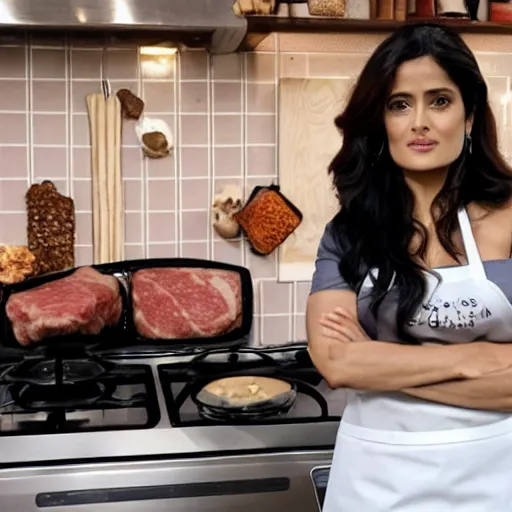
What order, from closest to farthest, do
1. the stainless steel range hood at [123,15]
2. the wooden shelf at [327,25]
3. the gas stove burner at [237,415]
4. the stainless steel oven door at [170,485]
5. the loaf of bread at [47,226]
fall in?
the stainless steel oven door at [170,485]
the gas stove burner at [237,415]
the stainless steel range hood at [123,15]
the wooden shelf at [327,25]
the loaf of bread at [47,226]

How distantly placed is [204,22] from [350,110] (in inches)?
21.2

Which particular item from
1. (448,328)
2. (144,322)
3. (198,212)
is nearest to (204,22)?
(198,212)

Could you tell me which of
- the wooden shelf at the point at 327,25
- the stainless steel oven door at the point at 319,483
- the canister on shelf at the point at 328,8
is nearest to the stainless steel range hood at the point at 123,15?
the wooden shelf at the point at 327,25

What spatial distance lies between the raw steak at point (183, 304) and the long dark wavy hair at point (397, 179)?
2.31ft

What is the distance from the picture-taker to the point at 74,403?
151 centimetres

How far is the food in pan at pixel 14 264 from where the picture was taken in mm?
1880

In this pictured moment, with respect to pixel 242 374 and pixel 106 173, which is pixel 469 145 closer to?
pixel 242 374

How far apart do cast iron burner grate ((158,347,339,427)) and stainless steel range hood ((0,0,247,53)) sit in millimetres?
678

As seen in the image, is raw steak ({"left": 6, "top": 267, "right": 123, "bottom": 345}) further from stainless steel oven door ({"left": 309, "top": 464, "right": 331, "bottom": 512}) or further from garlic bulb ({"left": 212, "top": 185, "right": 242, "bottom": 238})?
stainless steel oven door ({"left": 309, "top": 464, "right": 331, "bottom": 512})

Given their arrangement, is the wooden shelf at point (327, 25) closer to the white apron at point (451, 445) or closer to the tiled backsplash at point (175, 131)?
the tiled backsplash at point (175, 131)

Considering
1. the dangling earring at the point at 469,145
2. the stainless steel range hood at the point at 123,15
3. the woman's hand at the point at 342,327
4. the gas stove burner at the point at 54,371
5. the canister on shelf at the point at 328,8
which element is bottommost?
the gas stove burner at the point at 54,371

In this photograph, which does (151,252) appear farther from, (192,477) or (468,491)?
(468,491)

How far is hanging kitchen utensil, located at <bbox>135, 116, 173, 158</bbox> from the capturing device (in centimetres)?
196

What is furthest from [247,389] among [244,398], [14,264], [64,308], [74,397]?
[14,264]
